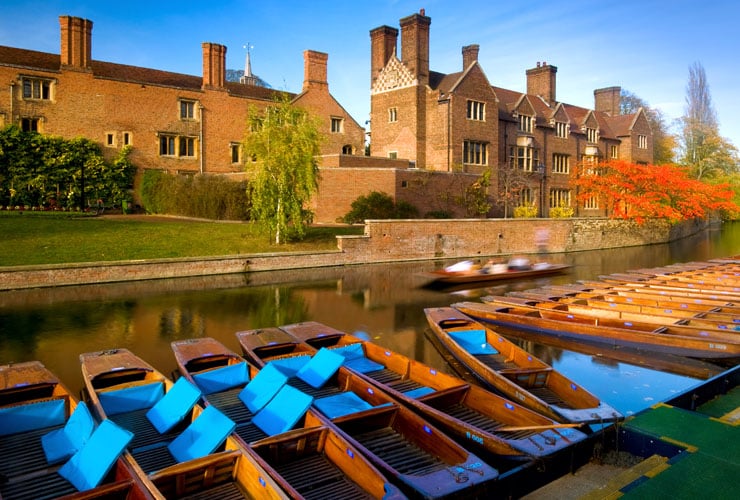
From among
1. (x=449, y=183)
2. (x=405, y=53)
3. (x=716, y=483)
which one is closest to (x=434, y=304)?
(x=716, y=483)

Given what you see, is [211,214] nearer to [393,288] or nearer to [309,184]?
[309,184]

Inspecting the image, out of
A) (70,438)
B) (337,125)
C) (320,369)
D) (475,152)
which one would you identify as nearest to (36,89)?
(337,125)

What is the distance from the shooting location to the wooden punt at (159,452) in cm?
505

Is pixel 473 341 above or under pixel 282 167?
under

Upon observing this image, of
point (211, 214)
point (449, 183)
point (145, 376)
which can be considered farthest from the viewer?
point (449, 183)

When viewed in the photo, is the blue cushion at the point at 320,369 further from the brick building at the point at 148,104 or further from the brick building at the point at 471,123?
the brick building at the point at 471,123

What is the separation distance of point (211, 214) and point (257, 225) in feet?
22.7

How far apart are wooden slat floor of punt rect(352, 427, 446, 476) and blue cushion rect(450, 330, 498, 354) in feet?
13.2

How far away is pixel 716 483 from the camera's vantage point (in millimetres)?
4648

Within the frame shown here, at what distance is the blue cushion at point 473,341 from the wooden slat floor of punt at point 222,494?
5.77 metres

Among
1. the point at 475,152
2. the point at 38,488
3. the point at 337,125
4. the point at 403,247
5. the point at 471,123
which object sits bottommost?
the point at 38,488

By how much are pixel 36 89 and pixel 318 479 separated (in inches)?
1315

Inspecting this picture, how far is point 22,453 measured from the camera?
6133mm

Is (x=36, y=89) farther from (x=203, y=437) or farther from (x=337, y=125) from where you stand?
(x=203, y=437)
